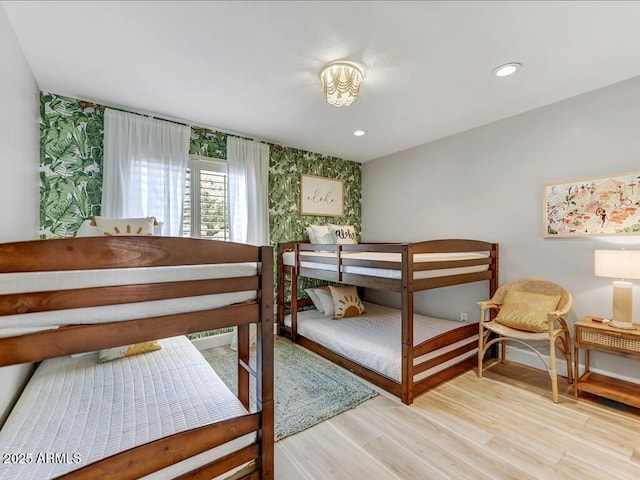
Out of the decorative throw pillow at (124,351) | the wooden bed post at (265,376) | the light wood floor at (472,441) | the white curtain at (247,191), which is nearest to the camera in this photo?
the wooden bed post at (265,376)

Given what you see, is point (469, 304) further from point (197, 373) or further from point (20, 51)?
point (20, 51)

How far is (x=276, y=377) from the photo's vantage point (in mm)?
2535

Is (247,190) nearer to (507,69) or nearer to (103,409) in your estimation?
(103,409)

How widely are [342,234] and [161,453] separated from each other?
3.23m

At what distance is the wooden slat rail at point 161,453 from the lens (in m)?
0.92

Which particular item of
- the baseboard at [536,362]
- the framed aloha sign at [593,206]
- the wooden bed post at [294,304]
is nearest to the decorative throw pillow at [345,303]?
the wooden bed post at [294,304]

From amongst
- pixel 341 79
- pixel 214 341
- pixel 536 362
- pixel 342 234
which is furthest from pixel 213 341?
pixel 536 362

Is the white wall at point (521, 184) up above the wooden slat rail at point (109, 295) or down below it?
above

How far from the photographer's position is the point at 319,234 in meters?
3.78

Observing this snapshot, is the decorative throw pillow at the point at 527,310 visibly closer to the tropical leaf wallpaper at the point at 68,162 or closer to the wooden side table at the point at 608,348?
the wooden side table at the point at 608,348

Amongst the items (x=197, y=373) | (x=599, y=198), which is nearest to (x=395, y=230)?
(x=599, y=198)

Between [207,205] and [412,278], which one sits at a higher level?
[207,205]

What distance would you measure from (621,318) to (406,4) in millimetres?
2568

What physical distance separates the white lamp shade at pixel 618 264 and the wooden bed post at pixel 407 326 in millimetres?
1386
